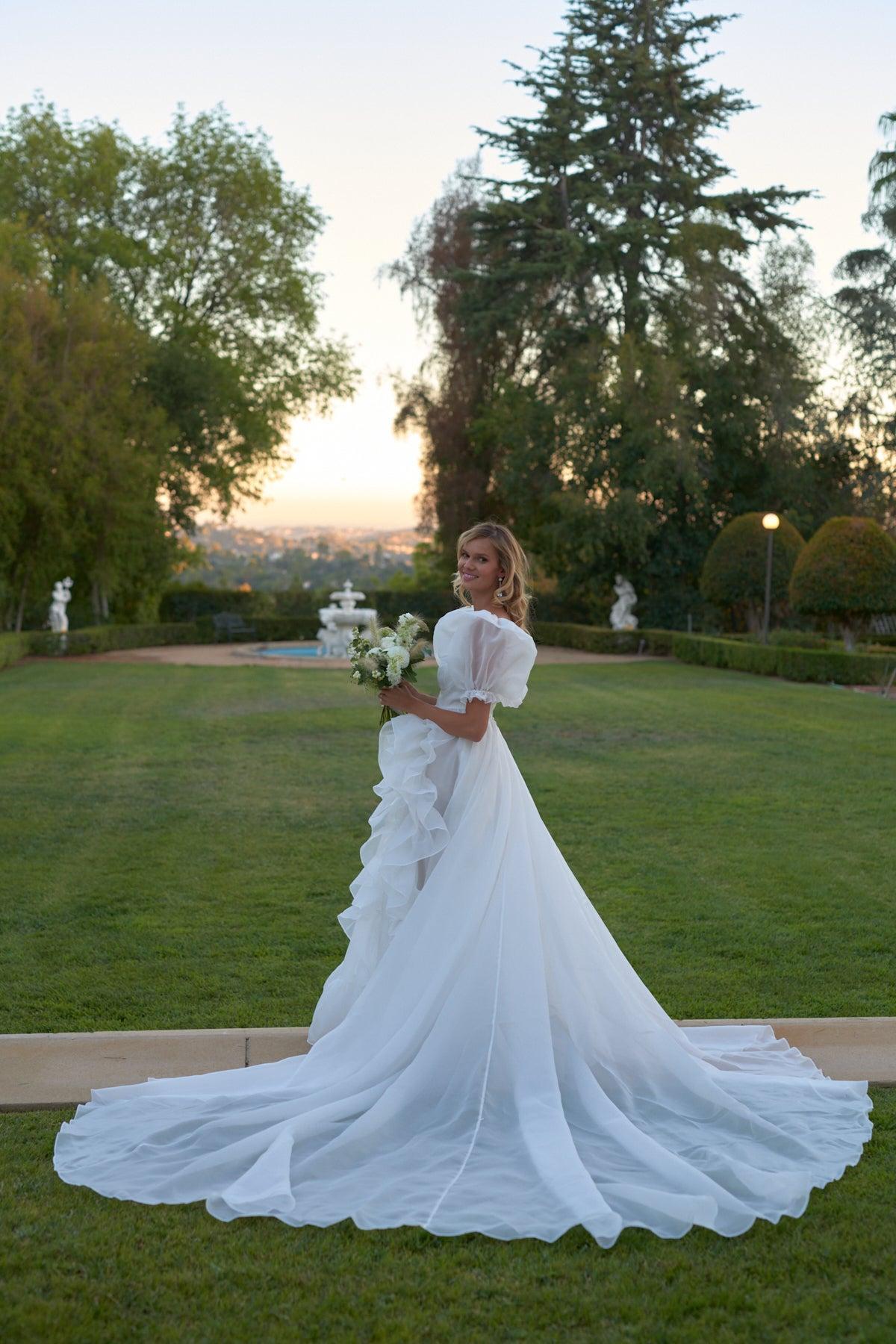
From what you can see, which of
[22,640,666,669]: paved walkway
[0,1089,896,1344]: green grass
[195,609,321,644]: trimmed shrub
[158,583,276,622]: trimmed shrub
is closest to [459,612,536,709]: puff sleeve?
[0,1089,896,1344]: green grass

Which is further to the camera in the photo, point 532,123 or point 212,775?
point 532,123

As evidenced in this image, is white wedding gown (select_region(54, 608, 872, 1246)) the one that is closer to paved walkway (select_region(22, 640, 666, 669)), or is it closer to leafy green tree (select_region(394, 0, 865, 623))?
paved walkway (select_region(22, 640, 666, 669))

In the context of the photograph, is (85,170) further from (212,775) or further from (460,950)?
(460,950)

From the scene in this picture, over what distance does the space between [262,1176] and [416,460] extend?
34.0 meters

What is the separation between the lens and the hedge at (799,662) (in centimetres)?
1880

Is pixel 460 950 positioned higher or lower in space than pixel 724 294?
lower

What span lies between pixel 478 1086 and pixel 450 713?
1.06m

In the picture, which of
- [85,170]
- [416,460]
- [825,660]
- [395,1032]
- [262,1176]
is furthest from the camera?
[416,460]

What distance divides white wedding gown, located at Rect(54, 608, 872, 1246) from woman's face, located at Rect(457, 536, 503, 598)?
14cm

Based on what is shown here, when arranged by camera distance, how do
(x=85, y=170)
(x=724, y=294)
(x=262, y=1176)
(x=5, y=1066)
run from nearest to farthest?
(x=262, y=1176), (x=5, y=1066), (x=724, y=294), (x=85, y=170)

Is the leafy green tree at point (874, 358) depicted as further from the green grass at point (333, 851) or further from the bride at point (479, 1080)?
the bride at point (479, 1080)

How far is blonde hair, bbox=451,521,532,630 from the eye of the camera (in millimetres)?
3668

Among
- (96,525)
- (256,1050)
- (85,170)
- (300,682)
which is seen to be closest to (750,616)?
(300,682)

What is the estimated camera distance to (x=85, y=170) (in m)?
33.2
